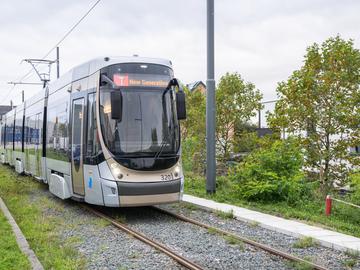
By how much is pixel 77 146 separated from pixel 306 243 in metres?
5.72

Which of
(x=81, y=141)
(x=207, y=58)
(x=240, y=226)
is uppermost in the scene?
(x=207, y=58)

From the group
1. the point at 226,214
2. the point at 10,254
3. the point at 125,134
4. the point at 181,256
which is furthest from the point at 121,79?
the point at 10,254

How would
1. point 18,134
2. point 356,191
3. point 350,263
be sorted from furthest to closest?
1. point 18,134
2. point 356,191
3. point 350,263

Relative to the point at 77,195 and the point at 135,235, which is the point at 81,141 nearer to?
the point at 77,195

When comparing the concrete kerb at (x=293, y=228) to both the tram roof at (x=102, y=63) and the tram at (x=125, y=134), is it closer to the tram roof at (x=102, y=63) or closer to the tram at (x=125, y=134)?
the tram at (x=125, y=134)

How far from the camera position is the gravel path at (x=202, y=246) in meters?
7.01

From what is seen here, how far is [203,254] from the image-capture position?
7.52 m

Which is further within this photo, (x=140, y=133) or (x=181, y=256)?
(x=140, y=133)

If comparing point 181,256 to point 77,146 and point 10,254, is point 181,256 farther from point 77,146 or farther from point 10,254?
point 77,146

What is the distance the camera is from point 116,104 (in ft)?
31.3

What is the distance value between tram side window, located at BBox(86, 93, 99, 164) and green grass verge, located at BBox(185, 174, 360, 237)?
13.9 feet

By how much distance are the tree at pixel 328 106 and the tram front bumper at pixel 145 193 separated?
6736 mm

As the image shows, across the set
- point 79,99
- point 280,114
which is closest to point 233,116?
point 280,114

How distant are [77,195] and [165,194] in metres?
2.35
